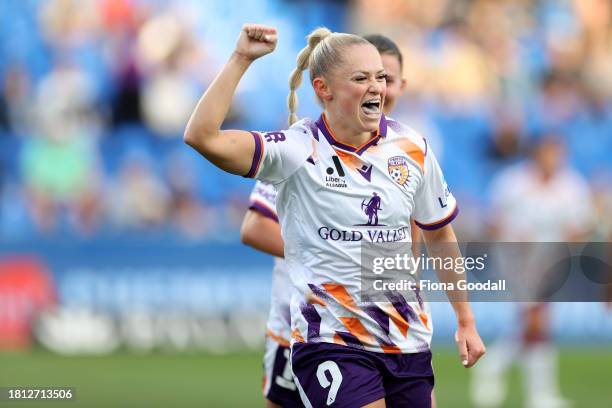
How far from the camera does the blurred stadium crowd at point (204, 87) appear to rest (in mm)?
15500

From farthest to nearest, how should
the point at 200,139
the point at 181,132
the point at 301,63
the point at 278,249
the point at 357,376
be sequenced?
1. the point at 181,132
2. the point at 278,249
3. the point at 301,63
4. the point at 357,376
5. the point at 200,139

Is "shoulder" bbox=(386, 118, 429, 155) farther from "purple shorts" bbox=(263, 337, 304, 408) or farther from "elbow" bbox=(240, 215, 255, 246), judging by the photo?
"purple shorts" bbox=(263, 337, 304, 408)

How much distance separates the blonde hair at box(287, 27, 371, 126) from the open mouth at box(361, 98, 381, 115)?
0.74ft

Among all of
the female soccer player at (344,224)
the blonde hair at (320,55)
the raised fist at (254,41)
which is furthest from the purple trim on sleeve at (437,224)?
the raised fist at (254,41)

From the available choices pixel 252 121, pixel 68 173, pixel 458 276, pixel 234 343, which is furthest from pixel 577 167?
pixel 458 276

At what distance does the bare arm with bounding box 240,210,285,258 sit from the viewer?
19.4 ft

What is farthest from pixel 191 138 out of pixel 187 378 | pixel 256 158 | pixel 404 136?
pixel 187 378

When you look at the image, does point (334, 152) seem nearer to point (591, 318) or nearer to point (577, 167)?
point (591, 318)

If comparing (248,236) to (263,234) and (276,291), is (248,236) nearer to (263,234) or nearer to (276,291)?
(263,234)

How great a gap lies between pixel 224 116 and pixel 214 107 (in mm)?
95

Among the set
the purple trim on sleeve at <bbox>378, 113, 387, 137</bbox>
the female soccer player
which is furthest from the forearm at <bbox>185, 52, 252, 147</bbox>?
the purple trim on sleeve at <bbox>378, 113, 387, 137</bbox>

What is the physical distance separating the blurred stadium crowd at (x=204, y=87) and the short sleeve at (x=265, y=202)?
29.2ft

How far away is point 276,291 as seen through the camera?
620 centimetres

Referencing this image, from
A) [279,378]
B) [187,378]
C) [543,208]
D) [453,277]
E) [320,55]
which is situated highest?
[543,208]
